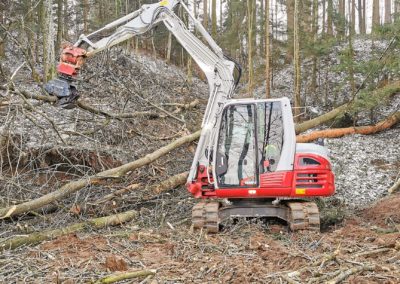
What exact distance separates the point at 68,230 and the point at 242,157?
308 cm

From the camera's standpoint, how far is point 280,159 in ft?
25.8

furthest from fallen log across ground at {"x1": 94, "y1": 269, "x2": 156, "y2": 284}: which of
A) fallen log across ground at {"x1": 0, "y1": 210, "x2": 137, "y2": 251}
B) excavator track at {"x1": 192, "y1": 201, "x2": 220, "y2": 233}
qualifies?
excavator track at {"x1": 192, "y1": 201, "x2": 220, "y2": 233}

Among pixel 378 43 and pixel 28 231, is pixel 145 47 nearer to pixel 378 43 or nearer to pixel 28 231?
pixel 378 43

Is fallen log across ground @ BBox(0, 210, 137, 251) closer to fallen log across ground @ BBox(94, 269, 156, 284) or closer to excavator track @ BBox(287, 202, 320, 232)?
fallen log across ground @ BBox(94, 269, 156, 284)

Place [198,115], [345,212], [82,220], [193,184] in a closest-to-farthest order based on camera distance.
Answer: [82,220] < [193,184] < [345,212] < [198,115]

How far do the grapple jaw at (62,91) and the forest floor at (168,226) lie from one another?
637 mm

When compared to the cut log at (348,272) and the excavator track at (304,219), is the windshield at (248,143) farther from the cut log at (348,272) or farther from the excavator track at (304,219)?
the cut log at (348,272)

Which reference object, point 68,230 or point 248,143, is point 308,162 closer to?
point 248,143

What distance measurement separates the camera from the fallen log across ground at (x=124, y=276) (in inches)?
190

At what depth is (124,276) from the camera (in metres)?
4.92

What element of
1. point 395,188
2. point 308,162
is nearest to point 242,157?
point 308,162

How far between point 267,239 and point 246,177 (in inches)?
52.4

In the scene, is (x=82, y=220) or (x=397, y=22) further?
(x=397, y=22)

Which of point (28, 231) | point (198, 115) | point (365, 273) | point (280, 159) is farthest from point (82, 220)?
point (198, 115)
